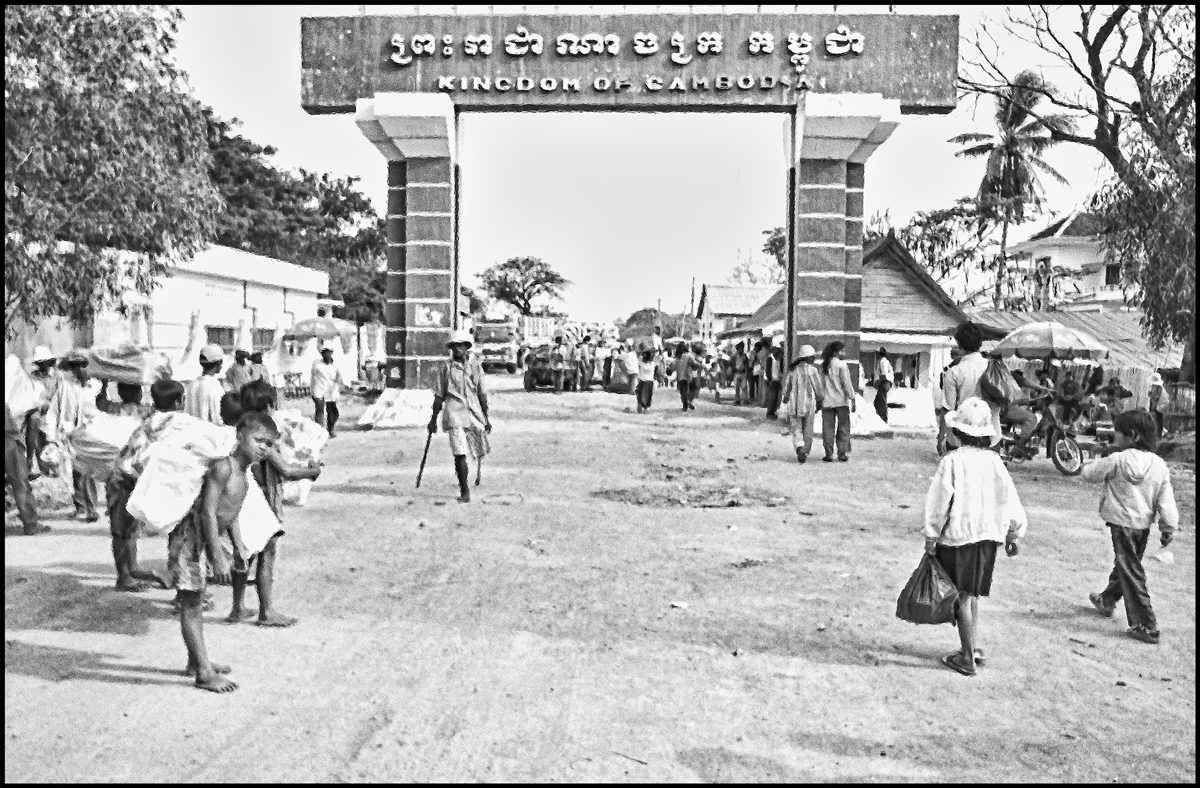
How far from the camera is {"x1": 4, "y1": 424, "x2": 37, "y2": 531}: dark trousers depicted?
30.4 ft

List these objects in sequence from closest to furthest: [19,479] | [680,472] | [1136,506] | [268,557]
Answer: [268,557]
[1136,506]
[19,479]
[680,472]

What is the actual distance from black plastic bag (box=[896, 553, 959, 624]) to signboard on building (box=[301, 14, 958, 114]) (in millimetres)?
14066

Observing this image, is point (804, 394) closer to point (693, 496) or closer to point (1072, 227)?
point (693, 496)

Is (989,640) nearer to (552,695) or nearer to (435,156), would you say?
(552,695)

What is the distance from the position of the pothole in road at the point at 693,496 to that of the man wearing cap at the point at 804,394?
2.70m

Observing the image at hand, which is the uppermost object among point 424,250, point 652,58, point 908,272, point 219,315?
point 652,58

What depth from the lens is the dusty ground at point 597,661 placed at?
15.2 feet

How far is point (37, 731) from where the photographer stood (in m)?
4.74

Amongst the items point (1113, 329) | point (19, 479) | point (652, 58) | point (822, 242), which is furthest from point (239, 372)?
point (1113, 329)

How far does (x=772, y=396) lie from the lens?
903 inches

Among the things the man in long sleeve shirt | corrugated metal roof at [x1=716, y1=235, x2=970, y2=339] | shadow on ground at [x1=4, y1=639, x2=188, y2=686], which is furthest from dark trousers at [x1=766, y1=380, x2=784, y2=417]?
shadow on ground at [x1=4, y1=639, x2=188, y2=686]

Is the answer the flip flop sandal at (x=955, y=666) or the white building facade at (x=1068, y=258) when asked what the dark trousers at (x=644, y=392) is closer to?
the flip flop sandal at (x=955, y=666)

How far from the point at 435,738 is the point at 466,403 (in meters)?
6.75

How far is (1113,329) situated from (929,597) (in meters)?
29.5
